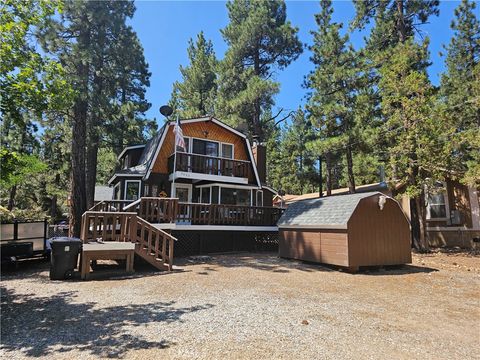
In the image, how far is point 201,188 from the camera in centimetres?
1834

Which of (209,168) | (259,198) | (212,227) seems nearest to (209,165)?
(209,168)

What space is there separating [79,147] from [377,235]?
558 inches

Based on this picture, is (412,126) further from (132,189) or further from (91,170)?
(91,170)

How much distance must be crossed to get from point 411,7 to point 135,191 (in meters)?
20.1

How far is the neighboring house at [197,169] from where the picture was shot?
16.6 m

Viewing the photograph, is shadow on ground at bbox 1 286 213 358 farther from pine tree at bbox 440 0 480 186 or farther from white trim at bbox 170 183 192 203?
pine tree at bbox 440 0 480 186

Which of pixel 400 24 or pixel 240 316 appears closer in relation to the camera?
pixel 240 316

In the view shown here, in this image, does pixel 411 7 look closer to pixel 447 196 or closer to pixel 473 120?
pixel 473 120

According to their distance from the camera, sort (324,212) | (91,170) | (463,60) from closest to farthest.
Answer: (324,212)
(91,170)
(463,60)

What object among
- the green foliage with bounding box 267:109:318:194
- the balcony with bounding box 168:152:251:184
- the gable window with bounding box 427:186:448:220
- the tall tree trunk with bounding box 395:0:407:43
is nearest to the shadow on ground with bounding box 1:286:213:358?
the balcony with bounding box 168:152:251:184

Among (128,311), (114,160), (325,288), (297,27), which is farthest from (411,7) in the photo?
(114,160)

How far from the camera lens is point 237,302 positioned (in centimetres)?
675

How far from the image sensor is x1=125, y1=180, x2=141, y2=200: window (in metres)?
16.9

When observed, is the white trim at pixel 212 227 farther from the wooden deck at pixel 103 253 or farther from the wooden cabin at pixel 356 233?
the wooden cabin at pixel 356 233
